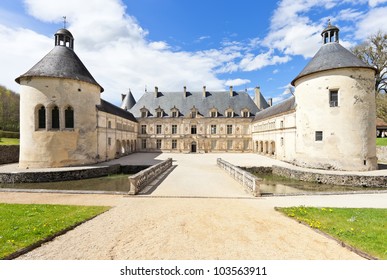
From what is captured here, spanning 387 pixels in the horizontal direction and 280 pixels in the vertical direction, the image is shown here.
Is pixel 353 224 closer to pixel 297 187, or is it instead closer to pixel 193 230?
pixel 193 230

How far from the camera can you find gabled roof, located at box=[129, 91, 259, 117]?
33.1 m

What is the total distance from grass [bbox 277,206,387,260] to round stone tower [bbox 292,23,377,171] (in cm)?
1058

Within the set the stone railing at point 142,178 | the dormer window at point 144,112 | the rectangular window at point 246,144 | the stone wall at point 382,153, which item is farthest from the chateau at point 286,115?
the dormer window at point 144,112

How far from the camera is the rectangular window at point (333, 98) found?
1555 cm

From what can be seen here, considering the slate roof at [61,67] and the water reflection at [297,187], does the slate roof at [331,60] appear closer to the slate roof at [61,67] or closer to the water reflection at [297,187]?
the water reflection at [297,187]

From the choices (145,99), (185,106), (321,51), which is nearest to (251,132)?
(185,106)

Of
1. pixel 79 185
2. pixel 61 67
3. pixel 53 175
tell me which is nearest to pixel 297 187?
pixel 79 185

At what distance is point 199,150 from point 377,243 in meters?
28.0

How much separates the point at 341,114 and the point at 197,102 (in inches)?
871

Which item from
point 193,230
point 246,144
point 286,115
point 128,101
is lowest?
point 193,230

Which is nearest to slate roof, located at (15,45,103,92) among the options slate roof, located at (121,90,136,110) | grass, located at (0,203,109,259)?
grass, located at (0,203,109,259)

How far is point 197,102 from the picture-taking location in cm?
3384

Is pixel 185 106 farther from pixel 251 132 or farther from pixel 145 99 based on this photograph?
pixel 251 132

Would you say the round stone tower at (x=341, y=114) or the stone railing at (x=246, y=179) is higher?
the round stone tower at (x=341, y=114)
